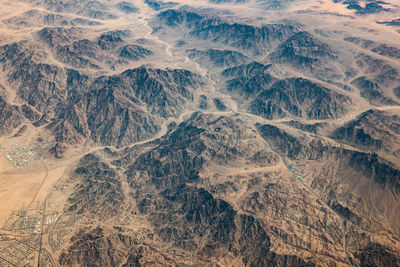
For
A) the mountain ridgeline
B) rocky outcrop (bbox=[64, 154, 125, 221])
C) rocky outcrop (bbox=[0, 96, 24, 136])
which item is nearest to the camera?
the mountain ridgeline

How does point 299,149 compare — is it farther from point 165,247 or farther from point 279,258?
point 165,247

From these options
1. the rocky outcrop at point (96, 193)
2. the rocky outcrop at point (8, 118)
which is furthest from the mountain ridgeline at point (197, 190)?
the rocky outcrop at point (8, 118)

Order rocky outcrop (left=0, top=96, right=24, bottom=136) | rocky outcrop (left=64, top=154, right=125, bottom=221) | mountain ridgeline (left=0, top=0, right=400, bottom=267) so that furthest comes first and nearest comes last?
rocky outcrop (left=0, top=96, right=24, bottom=136), rocky outcrop (left=64, top=154, right=125, bottom=221), mountain ridgeline (left=0, top=0, right=400, bottom=267)

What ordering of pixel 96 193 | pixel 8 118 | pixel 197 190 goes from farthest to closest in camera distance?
pixel 8 118 → pixel 96 193 → pixel 197 190

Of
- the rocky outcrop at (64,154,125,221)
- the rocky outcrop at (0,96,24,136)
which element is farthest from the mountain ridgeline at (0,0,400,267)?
the rocky outcrop at (0,96,24,136)

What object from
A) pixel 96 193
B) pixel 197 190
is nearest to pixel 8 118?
pixel 96 193

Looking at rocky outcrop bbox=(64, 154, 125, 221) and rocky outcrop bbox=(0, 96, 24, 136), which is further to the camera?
rocky outcrop bbox=(0, 96, 24, 136)

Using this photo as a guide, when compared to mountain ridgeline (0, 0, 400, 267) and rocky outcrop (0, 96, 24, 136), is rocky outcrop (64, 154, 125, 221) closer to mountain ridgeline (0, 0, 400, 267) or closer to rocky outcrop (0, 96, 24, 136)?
mountain ridgeline (0, 0, 400, 267)

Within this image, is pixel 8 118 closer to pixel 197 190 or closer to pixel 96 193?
pixel 96 193

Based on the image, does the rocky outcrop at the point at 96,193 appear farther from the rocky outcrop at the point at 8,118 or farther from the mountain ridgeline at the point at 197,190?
the rocky outcrop at the point at 8,118

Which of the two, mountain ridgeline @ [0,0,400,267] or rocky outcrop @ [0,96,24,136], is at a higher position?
rocky outcrop @ [0,96,24,136]

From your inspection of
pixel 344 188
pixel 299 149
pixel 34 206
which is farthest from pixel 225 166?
pixel 34 206
